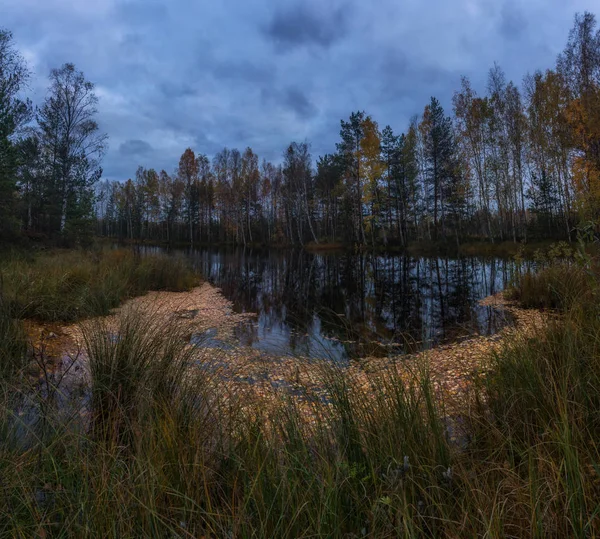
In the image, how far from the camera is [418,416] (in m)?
2.00

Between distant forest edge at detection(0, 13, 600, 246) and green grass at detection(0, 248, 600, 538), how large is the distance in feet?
9.64

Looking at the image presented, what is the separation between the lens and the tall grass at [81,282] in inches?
270

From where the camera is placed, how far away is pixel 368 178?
3300 centimetres

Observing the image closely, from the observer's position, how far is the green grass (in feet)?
4.50

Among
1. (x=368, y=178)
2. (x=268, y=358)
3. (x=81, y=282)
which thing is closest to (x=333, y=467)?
(x=268, y=358)

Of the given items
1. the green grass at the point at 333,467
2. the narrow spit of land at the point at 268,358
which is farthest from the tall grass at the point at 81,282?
the green grass at the point at 333,467

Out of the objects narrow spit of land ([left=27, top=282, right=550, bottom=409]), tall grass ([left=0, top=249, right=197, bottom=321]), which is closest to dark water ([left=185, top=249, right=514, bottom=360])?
narrow spit of land ([left=27, top=282, right=550, bottom=409])

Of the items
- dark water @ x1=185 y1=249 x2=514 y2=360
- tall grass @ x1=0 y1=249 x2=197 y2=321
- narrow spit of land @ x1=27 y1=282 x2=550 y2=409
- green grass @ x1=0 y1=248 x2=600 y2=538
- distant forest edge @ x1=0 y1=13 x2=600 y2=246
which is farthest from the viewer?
distant forest edge @ x1=0 y1=13 x2=600 y2=246

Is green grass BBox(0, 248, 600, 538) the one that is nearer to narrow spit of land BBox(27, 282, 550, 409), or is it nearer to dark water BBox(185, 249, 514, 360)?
narrow spit of land BBox(27, 282, 550, 409)

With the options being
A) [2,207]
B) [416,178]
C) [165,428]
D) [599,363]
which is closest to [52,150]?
[2,207]

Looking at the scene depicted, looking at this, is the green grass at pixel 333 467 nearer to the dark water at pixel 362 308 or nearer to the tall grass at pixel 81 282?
the dark water at pixel 362 308

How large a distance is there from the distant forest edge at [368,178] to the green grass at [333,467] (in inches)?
116

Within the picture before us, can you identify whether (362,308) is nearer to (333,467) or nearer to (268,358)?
(268,358)

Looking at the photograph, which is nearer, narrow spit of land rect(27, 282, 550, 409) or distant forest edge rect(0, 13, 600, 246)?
narrow spit of land rect(27, 282, 550, 409)
